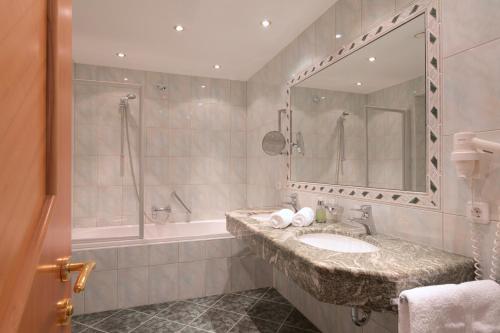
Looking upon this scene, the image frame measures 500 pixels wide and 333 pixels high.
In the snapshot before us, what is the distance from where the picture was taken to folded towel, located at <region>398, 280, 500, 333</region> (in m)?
0.89

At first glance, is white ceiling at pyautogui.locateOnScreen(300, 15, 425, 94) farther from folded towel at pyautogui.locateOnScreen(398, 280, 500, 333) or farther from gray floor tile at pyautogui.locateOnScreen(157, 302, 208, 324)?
gray floor tile at pyautogui.locateOnScreen(157, 302, 208, 324)

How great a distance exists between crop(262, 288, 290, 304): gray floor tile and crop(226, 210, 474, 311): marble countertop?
1.46 meters

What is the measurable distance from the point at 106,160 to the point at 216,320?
202 cm

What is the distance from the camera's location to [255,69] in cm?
355

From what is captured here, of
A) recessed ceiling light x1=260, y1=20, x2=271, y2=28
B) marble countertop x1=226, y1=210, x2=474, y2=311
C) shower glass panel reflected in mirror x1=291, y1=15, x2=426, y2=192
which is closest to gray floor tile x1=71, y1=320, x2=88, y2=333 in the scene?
marble countertop x1=226, y1=210, x2=474, y2=311

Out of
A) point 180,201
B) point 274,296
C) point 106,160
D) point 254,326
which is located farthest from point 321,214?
point 106,160

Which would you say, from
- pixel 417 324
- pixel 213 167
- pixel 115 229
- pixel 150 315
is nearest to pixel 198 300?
pixel 150 315

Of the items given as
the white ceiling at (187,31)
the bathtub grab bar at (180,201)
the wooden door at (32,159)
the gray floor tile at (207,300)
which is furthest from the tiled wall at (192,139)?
the wooden door at (32,159)

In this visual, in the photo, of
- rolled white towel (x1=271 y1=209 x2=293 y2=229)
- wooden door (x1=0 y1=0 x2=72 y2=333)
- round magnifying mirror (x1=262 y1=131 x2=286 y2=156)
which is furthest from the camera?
round magnifying mirror (x1=262 y1=131 x2=286 y2=156)

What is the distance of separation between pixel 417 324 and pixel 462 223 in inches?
23.0

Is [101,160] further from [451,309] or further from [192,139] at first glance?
[451,309]

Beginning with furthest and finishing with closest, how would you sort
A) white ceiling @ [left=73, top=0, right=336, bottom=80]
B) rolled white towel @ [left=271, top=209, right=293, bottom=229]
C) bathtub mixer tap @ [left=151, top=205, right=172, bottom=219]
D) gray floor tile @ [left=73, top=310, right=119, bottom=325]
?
bathtub mixer tap @ [left=151, top=205, right=172, bottom=219]
gray floor tile @ [left=73, top=310, right=119, bottom=325]
white ceiling @ [left=73, top=0, right=336, bottom=80]
rolled white towel @ [left=271, top=209, right=293, bottom=229]

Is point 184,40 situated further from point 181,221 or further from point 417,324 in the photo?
point 417,324

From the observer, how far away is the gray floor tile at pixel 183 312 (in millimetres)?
2379
